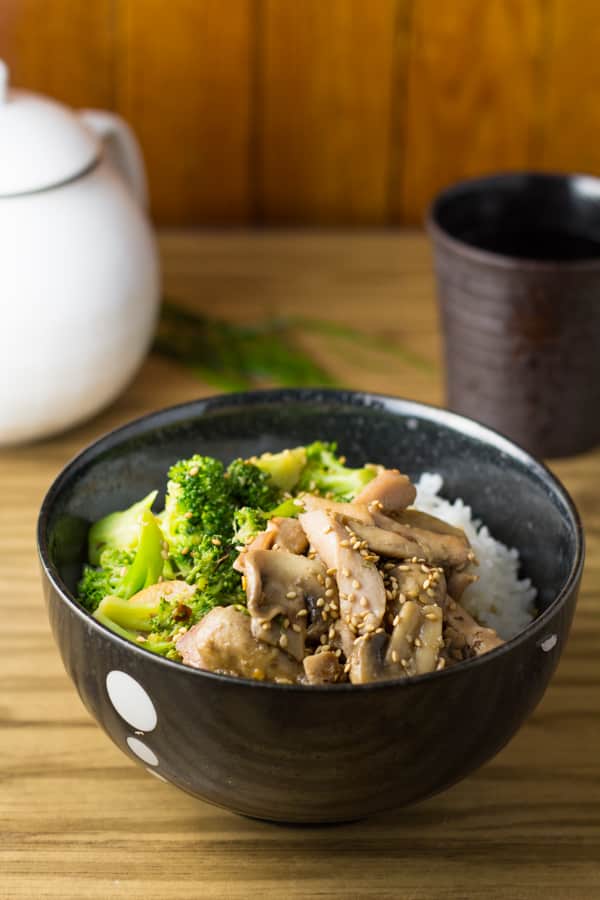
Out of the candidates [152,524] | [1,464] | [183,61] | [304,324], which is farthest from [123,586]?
[183,61]

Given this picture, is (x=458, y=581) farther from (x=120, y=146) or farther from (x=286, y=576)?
(x=120, y=146)

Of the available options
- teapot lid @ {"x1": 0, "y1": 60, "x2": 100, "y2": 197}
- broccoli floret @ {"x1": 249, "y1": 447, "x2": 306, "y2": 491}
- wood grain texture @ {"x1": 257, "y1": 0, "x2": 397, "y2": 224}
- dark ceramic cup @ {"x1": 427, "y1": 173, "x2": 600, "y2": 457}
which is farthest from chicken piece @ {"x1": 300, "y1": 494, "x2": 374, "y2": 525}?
wood grain texture @ {"x1": 257, "y1": 0, "x2": 397, "y2": 224}

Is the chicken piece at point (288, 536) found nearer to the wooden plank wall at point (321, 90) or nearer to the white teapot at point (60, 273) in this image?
the white teapot at point (60, 273)

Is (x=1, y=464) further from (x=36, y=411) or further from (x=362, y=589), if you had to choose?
(x=362, y=589)

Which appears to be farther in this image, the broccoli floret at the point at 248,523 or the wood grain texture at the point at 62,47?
the wood grain texture at the point at 62,47

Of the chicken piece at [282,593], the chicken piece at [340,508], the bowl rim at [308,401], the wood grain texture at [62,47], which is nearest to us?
the bowl rim at [308,401]

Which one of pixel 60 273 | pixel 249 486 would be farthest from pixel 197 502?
pixel 60 273

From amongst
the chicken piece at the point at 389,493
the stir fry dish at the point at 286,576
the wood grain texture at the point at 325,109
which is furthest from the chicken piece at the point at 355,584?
the wood grain texture at the point at 325,109
